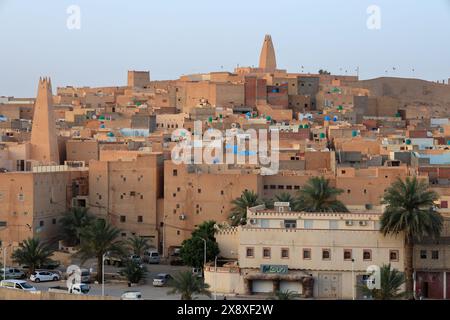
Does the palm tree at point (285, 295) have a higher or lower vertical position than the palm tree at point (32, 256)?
lower

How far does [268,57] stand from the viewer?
5253cm

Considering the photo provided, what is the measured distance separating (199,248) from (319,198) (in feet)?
8.11

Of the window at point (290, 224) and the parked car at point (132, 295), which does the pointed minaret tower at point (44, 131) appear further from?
the window at point (290, 224)

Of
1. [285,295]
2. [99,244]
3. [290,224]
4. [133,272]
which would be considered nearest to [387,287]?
[285,295]

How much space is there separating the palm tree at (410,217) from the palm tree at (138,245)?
5.80 metres

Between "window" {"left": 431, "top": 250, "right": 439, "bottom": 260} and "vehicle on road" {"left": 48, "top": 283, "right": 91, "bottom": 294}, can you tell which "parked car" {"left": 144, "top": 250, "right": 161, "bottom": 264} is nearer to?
"vehicle on road" {"left": 48, "top": 283, "right": 91, "bottom": 294}

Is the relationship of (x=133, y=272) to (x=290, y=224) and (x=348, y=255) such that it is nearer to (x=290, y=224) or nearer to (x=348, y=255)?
(x=290, y=224)

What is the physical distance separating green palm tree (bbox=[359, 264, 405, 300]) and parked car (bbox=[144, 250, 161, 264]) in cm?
694

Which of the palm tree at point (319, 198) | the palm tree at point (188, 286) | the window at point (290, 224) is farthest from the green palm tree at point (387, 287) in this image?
the palm tree at point (319, 198)

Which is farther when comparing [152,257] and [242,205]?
[152,257]

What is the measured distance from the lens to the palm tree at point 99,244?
894 inches
